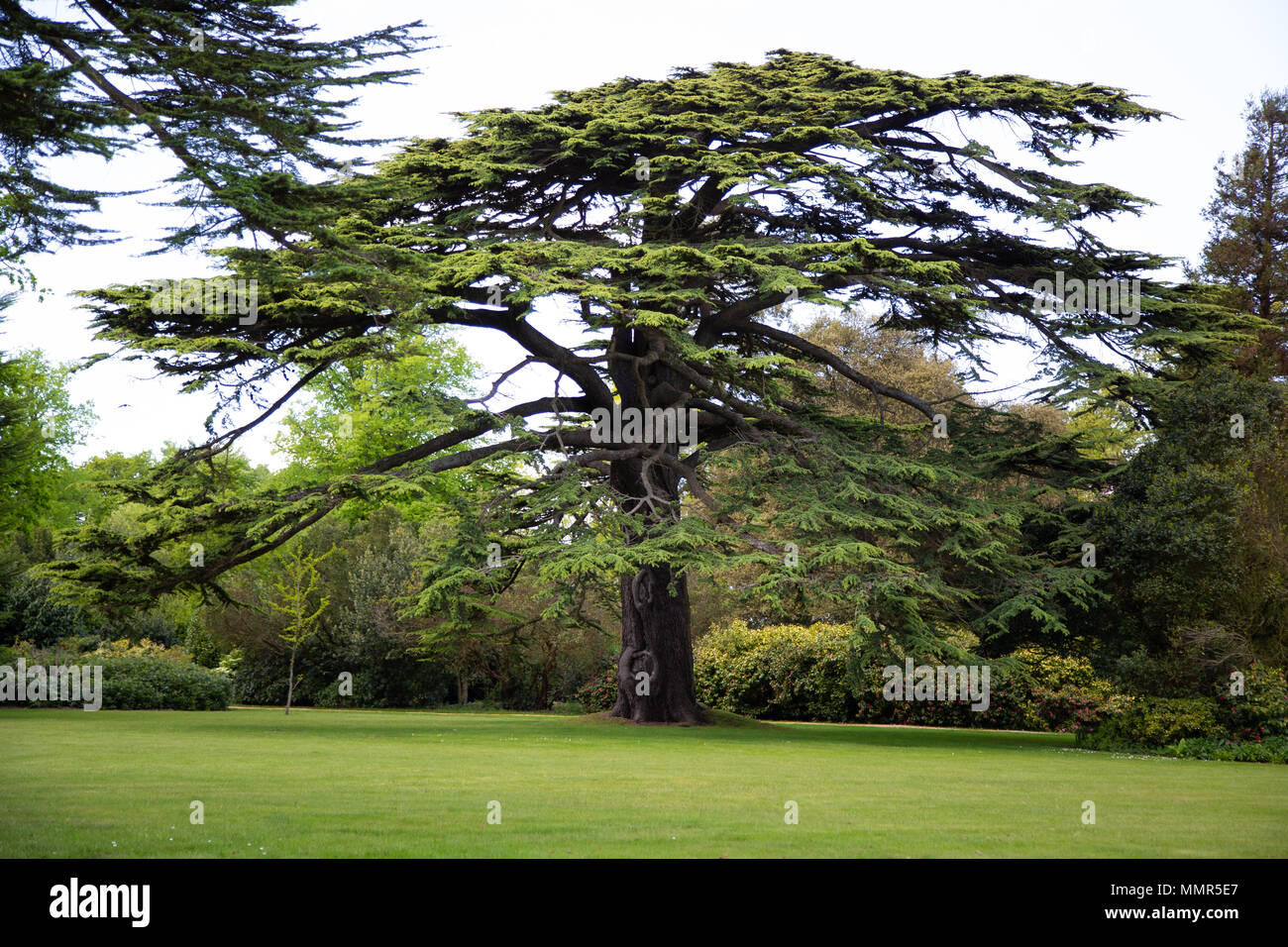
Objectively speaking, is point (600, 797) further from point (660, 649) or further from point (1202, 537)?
point (660, 649)

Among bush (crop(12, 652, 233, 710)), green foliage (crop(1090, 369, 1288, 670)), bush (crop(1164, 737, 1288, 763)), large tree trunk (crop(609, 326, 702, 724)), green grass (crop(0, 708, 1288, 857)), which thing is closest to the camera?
green grass (crop(0, 708, 1288, 857))

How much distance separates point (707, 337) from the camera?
25.5 metres

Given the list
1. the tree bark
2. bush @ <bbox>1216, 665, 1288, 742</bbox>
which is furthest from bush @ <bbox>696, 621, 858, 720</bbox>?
bush @ <bbox>1216, 665, 1288, 742</bbox>

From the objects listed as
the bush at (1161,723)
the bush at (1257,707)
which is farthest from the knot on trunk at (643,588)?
the bush at (1257,707)

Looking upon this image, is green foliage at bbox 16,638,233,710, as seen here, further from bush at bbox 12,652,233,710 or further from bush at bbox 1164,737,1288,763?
bush at bbox 1164,737,1288,763

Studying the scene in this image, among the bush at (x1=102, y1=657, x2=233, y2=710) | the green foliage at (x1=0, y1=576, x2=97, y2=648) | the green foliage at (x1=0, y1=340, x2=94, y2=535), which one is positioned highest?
the green foliage at (x1=0, y1=340, x2=94, y2=535)

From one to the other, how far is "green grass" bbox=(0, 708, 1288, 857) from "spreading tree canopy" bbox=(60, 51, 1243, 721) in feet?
11.9

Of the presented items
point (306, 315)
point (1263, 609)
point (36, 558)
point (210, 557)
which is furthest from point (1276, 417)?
point (36, 558)

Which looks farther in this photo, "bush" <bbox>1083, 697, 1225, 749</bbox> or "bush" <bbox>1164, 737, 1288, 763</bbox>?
"bush" <bbox>1083, 697, 1225, 749</bbox>

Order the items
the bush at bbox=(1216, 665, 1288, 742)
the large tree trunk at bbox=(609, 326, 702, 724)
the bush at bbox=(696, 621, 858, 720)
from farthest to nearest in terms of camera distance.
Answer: the bush at bbox=(696, 621, 858, 720) → the large tree trunk at bbox=(609, 326, 702, 724) → the bush at bbox=(1216, 665, 1288, 742)

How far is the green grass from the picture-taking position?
8391 mm

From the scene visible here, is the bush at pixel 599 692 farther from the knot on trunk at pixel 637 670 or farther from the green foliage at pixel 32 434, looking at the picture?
the green foliage at pixel 32 434

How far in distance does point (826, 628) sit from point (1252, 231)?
20.0 metres

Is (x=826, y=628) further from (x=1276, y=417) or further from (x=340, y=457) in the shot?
(x=340, y=457)
